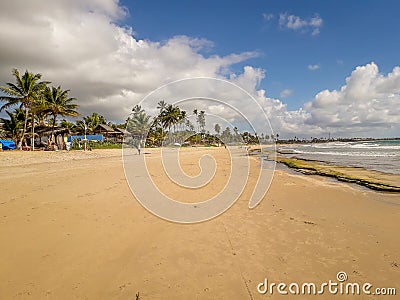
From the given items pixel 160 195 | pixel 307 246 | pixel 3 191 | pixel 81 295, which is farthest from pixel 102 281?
pixel 3 191

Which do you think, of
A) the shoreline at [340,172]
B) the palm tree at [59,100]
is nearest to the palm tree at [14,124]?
the palm tree at [59,100]

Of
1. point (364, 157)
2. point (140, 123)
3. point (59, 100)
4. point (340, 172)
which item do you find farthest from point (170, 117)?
point (340, 172)

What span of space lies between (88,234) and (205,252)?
244 cm

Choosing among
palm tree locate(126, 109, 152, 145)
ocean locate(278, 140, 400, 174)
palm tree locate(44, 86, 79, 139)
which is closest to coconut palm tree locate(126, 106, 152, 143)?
palm tree locate(126, 109, 152, 145)

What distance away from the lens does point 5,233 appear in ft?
15.6

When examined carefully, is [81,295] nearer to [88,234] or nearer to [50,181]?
[88,234]

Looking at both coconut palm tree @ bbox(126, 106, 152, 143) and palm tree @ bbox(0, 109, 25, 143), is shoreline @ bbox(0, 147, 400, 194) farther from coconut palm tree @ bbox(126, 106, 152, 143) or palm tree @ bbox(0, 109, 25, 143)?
coconut palm tree @ bbox(126, 106, 152, 143)

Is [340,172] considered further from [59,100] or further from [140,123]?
[140,123]

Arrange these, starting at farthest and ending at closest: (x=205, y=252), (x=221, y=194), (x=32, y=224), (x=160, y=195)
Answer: (x=221, y=194)
(x=160, y=195)
(x=32, y=224)
(x=205, y=252)

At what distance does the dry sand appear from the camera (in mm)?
3283

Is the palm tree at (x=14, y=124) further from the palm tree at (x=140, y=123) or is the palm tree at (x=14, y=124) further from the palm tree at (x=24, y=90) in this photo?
the palm tree at (x=140, y=123)

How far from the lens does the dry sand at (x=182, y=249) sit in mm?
3283

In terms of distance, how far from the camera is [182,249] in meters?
4.38

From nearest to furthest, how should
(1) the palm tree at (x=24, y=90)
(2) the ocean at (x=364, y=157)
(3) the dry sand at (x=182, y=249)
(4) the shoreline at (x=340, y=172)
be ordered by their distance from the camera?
(3) the dry sand at (x=182, y=249) → (4) the shoreline at (x=340, y=172) → (2) the ocean at (x=364, y=157) → (1) the palm tree at (x=24, y=90)
